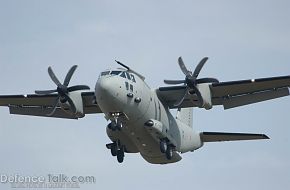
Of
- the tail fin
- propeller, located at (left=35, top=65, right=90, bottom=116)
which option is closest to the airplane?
propeller, located at (left=35, top=65, right=90, bottom=116)

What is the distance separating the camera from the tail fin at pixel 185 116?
41375mm

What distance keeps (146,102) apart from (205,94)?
142 inches

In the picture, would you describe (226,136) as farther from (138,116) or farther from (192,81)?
(138,116)

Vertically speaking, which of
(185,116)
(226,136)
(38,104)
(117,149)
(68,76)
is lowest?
(117,149)

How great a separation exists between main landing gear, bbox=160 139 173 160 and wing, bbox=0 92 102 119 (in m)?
4.67

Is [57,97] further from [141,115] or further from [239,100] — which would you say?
[239,100]

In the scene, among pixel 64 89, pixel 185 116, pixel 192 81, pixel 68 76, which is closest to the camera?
pixel 192 81

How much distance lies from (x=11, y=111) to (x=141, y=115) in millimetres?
9722

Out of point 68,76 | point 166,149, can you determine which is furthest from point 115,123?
point 68,76

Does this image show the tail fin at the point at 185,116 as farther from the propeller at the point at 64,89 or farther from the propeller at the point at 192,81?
the propeller at the point at 64,89

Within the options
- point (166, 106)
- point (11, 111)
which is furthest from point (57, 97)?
point (166, 106)

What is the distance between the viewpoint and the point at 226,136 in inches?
1505

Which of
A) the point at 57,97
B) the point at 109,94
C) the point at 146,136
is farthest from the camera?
the point at 57,97

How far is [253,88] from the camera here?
35594mm
